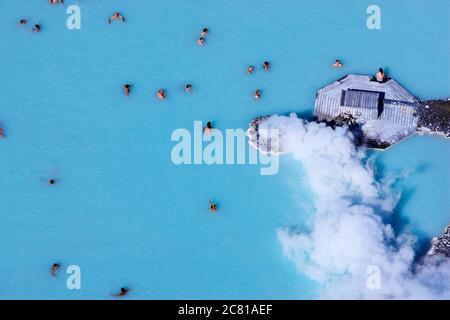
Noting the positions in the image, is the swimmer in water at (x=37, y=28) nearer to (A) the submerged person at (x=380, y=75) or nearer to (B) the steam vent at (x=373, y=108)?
(B) the steam vent at (x=373, y=108)

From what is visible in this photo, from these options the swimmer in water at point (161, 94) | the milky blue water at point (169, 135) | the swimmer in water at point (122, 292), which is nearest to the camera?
the swimmer in water at point (122, 292)

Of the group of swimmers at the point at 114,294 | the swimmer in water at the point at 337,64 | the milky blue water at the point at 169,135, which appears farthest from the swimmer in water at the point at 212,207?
the swimmer in water at the point at 337,64

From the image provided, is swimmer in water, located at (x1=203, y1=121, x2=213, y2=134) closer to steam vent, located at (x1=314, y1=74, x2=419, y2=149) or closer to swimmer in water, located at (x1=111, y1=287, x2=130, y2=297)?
steam vent, located at (x1=314, y1=74, x2=419, y2=149)

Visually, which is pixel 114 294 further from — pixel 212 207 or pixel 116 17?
pixel 116 17

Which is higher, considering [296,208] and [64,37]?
[64,37]
